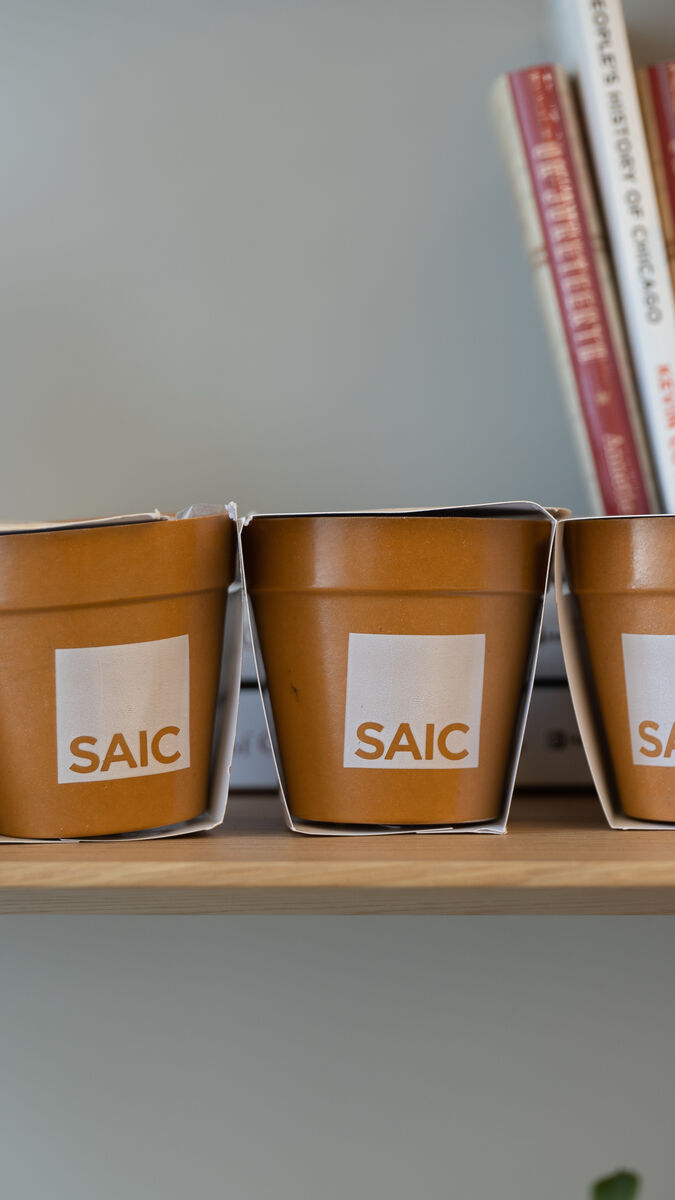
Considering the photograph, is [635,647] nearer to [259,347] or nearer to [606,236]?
[606,236]

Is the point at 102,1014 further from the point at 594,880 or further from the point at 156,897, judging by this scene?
the point at 594,880

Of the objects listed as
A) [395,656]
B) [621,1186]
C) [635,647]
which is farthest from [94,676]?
[621,1186]

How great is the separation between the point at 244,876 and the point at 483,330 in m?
0.54

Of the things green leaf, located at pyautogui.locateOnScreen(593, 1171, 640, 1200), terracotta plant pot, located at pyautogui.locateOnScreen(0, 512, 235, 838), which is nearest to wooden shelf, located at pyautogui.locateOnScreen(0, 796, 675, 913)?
terracotta plant pot, located at pyautogui.locateOnScreen(0, 512, 235, 838)

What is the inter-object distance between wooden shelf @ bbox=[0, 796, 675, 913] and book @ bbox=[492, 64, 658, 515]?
0.25 metres

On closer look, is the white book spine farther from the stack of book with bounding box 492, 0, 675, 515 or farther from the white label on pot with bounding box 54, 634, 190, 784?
the white label on pot with bounding box 54, 634, 190, 784

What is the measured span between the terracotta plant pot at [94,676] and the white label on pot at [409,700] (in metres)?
0.10

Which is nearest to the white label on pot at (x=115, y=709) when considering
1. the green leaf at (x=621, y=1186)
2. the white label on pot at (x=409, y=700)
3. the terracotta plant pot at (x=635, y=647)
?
the white label on pot at (x=409, y=700)

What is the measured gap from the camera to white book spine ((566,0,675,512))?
67 centimetres

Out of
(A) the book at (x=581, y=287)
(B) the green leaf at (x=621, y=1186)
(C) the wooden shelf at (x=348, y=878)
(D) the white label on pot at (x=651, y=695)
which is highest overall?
(A) the book at (x=581, y=287)

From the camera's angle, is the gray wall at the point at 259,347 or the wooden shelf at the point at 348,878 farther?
the gray wall at the point at 259,347

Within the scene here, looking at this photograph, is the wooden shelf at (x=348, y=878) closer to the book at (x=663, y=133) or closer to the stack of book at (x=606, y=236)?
the stack of book at (x=606, y=236)

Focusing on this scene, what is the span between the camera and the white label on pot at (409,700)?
59 cm

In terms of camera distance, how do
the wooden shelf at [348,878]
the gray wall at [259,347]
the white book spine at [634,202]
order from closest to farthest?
the wooden shelf at [348,878]
the white book spine at [634,202]
the gray wall at [259,347]
